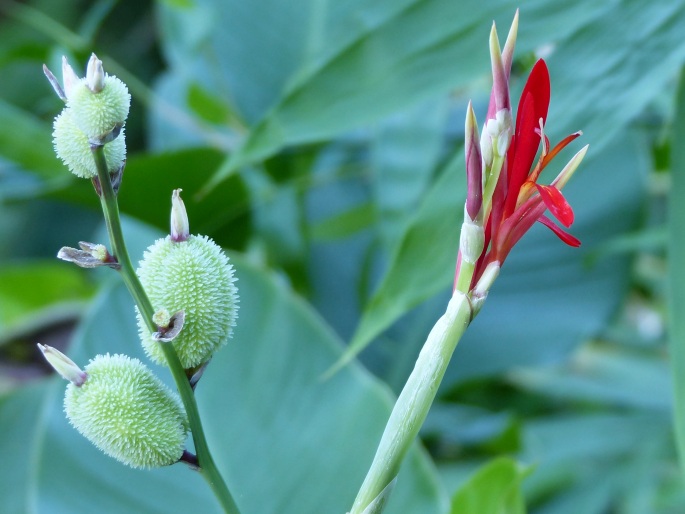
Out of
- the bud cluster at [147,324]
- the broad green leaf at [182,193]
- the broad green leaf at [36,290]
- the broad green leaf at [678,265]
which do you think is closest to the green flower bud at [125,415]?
the bud cluster at [147,324]

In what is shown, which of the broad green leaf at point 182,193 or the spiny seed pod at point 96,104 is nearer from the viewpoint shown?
the spiny seed pod at point 96,104

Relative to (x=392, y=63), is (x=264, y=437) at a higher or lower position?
lower

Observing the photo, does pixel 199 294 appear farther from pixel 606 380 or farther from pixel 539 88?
pixel 606 380

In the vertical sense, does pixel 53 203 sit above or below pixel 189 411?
above

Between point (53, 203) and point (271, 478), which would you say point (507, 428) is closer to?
point (271, 478)

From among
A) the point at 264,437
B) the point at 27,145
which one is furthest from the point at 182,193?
the point at 264,437

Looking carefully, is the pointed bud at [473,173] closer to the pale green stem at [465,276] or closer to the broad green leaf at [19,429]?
the pale green stem at [465,276]

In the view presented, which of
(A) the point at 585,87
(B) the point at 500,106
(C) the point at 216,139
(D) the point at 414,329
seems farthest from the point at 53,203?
(B) the point at 500,106
